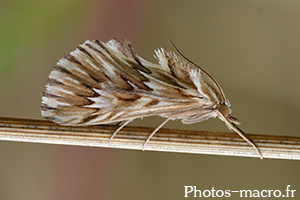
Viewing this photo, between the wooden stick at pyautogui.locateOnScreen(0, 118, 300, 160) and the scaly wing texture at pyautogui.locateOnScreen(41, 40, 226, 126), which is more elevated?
the scaly wing texture at pyautogui.locateOnScreen(41, 40, 226, 126)

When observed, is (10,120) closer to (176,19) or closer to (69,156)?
(69,156)

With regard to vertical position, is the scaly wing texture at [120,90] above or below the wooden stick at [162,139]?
above

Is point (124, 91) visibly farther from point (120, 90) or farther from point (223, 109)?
point (223, 109)

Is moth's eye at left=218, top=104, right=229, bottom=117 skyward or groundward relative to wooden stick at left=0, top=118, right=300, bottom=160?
skyward

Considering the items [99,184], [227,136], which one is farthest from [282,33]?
[99,184]

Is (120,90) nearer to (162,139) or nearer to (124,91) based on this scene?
(124,91)

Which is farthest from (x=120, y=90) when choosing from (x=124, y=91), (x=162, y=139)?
(x=162, y=139)
